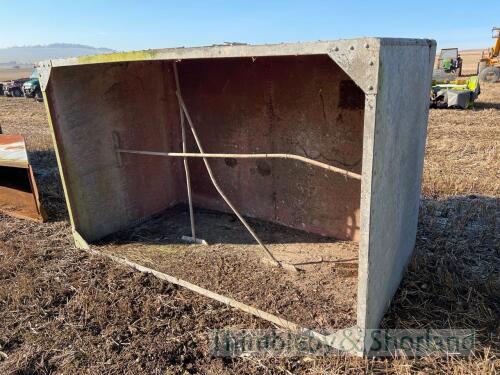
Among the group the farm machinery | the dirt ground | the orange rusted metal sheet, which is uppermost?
the farm machinery

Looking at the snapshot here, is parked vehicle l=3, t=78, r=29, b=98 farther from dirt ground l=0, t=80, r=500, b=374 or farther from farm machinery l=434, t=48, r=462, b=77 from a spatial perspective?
dirt ground l=0, t=80, r=500, b=374

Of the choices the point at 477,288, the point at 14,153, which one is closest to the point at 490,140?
the point at 477,288

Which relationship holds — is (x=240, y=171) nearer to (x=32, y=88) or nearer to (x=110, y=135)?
(x=110, y=135)

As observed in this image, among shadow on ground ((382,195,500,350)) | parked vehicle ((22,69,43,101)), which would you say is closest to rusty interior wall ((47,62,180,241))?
Result: shadow on ground ((382,195,500,350))

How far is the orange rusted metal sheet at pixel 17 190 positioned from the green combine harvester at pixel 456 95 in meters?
12.3

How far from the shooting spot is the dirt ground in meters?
2.65

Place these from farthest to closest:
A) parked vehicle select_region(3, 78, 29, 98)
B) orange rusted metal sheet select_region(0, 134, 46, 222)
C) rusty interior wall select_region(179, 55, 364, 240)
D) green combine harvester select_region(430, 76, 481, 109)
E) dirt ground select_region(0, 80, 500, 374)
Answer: parked vehicle select_region(3, 78, 29, 98)
green combine harvester select_region(430, 76, 481, 109)
orange rusted metal sheet select_region(0, 134, 46, 222)
rusty interior wall select_region(179, 55, 364, 240)
dirt ground select_region(0, 80, 500, 374)

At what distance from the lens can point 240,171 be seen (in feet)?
15.6

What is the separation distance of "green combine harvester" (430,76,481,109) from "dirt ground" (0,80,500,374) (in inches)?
355

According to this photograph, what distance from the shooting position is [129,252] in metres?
4.10

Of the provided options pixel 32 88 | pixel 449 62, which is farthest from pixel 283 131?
pixel 32 88

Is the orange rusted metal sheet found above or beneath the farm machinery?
beneath

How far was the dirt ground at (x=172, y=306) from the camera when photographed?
104 inches

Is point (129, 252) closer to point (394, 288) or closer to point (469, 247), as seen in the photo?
point (394, 288)
